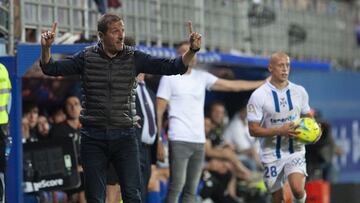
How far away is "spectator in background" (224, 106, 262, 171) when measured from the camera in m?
16.8

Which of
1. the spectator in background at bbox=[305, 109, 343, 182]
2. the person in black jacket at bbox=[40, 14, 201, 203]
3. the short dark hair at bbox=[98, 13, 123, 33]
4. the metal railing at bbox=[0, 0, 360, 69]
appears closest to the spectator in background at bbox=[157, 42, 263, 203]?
the metal railing at bbox=[0, 0, 360, 69]

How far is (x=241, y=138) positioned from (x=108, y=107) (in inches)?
309

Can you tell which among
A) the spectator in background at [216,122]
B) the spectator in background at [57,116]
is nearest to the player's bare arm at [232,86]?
the spectator in background at [57,116]

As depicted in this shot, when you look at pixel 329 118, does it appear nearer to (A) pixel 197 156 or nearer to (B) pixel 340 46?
(B) pixel 340 46

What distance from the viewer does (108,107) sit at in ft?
30.2

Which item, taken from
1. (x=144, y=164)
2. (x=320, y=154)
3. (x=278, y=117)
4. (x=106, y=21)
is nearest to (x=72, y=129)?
(x=144, y=164)

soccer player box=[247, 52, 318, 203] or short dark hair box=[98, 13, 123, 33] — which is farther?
soccer player box=[247, 52, 318, 203]

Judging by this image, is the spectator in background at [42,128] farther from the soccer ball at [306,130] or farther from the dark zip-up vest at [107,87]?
the dark zip-up vest at [107,87]

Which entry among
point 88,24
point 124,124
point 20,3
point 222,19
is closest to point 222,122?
point 222,19

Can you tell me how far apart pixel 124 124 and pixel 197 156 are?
9.86 feet

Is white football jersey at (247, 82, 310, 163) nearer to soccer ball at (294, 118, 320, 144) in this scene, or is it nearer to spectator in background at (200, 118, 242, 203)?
soccer ball at (294, 118, 320, 144)

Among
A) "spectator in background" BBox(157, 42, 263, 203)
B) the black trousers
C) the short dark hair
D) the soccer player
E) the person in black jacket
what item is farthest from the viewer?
"spectator in background" BBox(157, 42, 263, 203)

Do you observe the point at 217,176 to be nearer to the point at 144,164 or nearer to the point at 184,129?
the point at 184,129

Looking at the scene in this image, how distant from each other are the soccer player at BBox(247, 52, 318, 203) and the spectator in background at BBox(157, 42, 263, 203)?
0.82 meters
